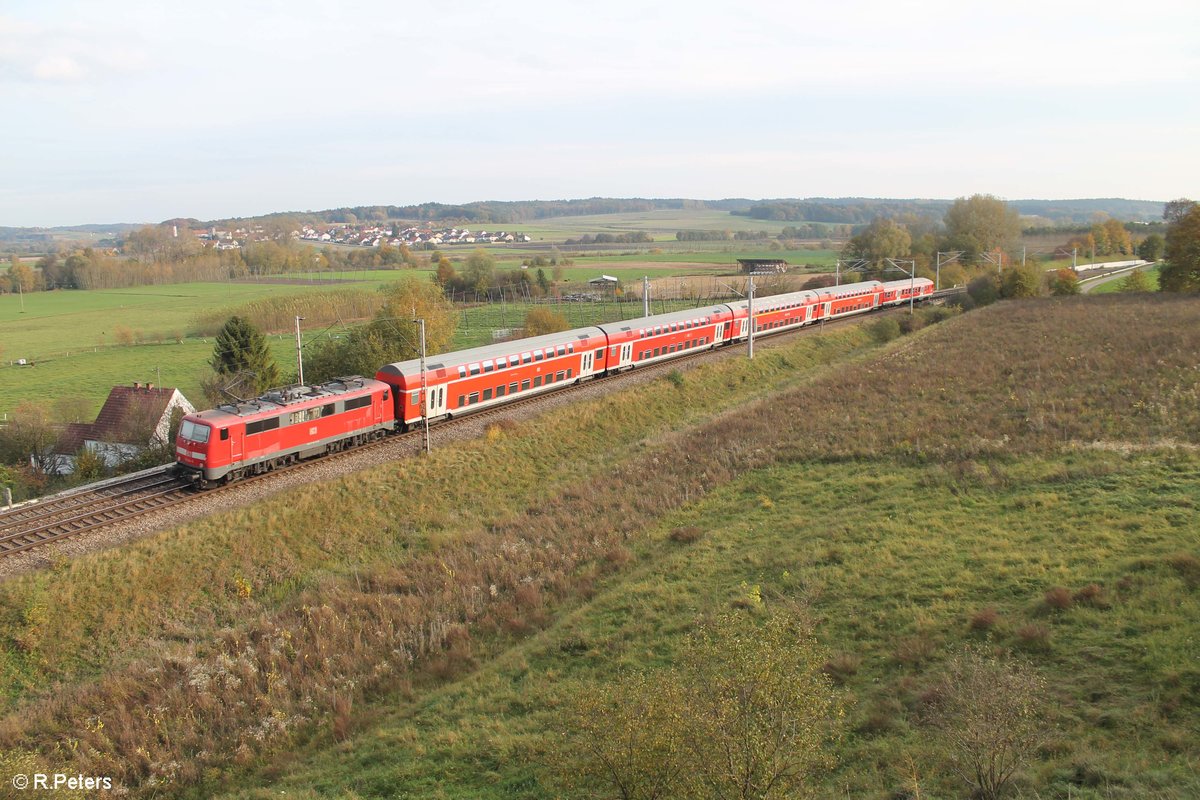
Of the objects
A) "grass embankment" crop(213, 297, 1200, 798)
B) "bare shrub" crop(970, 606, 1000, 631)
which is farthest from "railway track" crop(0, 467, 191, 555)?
"bare shrub" crop(970, 606, 1000, 631)

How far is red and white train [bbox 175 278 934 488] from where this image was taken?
85.4 feet

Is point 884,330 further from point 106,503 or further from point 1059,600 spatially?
point 106,503

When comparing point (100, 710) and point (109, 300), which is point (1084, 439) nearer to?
point (100, 710)

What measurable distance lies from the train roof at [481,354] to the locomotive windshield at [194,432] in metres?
8.08

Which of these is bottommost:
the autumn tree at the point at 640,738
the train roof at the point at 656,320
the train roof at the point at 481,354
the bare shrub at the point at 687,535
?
the bare shrub at the point at 687,535

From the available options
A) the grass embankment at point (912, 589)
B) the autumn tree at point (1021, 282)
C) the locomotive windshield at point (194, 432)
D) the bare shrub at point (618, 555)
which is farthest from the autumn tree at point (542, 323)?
the autumn tree at point (1021, 282)

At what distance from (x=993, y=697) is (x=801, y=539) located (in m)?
11.9

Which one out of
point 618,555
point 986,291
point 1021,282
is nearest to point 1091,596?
point 618,555

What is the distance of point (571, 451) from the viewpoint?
3478cm

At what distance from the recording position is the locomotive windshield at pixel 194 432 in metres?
25.3

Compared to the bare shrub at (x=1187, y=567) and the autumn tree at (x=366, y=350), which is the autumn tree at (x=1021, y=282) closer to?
the autumn tree at (x=366, y=350)

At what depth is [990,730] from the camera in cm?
970

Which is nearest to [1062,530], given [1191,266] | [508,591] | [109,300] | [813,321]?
[508,591]

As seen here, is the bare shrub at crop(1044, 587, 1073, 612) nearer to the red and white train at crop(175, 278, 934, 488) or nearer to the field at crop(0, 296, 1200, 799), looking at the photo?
the field at crop(0, 296, 1200, 799)
